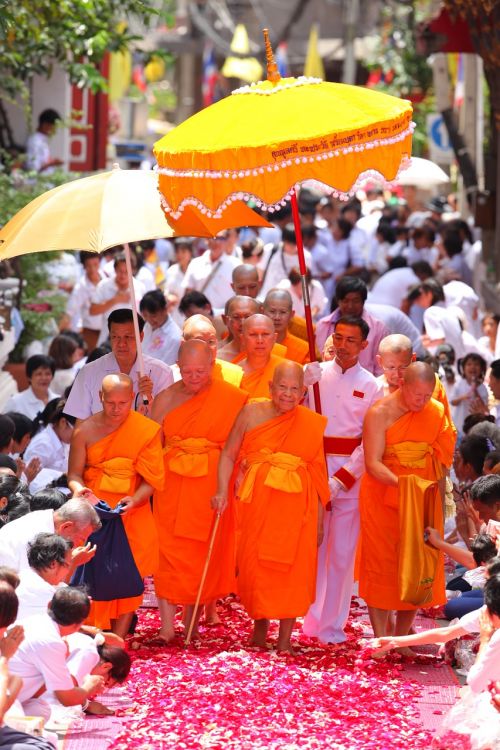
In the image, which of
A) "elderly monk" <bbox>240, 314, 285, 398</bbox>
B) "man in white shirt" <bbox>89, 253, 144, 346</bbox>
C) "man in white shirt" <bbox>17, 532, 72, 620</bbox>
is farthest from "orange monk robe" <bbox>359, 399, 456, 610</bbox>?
"man in white shirt" <bbox>89, 253, 144, 346</bbox>

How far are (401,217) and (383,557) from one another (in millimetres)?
15506

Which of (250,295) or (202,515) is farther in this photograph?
(250,295)

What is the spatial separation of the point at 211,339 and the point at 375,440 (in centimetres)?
130

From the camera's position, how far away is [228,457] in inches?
340

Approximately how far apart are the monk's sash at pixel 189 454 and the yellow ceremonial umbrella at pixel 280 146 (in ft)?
4.41

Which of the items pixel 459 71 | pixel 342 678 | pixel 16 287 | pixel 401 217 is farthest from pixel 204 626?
pixel 459 71

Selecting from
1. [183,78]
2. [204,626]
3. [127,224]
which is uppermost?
[127,224]

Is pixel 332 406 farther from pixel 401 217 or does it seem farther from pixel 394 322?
pixel 401 217

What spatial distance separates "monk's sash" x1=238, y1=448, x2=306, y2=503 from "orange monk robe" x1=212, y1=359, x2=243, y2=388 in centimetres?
80

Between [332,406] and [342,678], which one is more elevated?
[332,406]

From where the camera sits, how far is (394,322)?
1149 cm

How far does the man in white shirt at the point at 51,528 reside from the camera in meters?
7.45

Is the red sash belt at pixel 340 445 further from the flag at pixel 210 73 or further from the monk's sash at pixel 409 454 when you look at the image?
the flag at pixel 210 73

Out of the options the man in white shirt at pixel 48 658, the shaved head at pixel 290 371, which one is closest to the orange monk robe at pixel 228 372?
the shaved head at pixel 290 371
